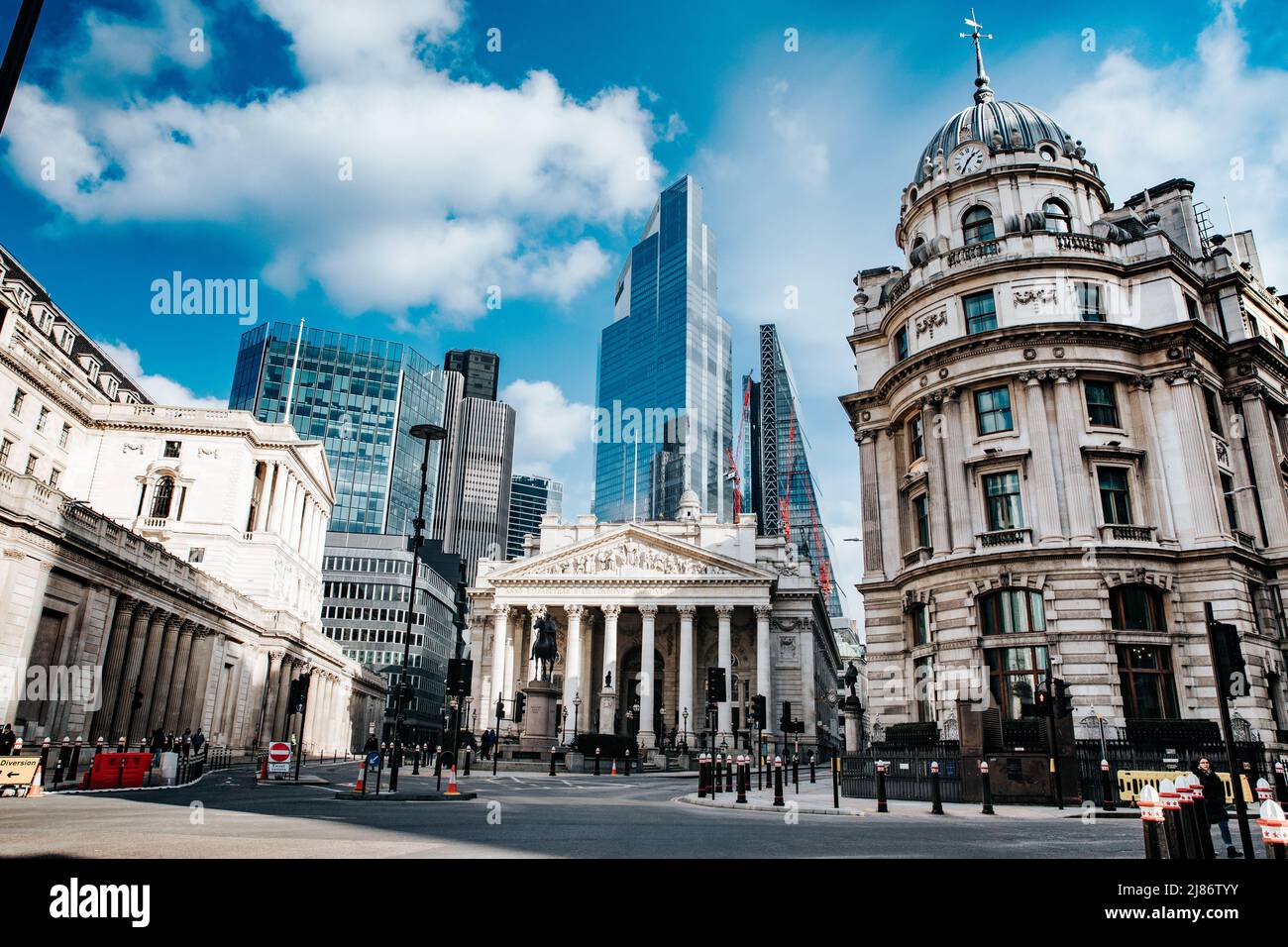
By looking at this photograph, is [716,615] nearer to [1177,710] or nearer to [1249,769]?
[1177,710]

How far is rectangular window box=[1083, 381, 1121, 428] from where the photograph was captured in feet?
108

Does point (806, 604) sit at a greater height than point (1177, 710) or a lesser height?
greater

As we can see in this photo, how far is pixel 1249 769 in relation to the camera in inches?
851

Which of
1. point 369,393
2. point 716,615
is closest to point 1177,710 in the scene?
point 716,615

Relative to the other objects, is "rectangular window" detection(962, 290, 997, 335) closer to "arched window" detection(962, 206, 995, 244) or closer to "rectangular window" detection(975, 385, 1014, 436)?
"rectangular window" detection(975, 385, 1014, 436)

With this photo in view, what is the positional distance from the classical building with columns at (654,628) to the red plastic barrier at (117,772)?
43.5m

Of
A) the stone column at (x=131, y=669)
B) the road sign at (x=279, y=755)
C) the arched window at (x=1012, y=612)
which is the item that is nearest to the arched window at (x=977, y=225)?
the arched window at (x=1012, y=612)

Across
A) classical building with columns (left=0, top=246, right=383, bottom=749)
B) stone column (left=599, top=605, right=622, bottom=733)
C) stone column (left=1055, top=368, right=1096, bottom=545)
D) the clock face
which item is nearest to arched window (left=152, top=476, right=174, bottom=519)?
classical building with columns (left=0, top=246, right=383, bottom=749)
